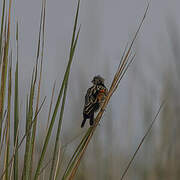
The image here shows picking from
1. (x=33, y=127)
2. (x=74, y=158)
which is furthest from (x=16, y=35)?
(x=74, y=158)

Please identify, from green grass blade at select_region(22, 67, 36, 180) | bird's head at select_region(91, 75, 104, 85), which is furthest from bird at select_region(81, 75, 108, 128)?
green grass blade at select_region(22, 67, 36, 180)

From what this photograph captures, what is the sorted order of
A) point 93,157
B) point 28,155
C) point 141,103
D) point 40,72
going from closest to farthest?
point 28,155 < point 40,72 < point 141,103 < point 93,157

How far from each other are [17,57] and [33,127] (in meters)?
0.26

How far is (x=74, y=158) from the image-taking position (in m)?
1.25

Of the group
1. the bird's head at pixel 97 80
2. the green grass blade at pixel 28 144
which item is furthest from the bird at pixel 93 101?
the green grass blade at pixel 28 144

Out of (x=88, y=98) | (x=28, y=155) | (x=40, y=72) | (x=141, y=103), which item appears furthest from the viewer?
(x=141, y=103)

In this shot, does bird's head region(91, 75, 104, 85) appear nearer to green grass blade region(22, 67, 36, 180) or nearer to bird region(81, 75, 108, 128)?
bird region(81, 75, 108, 128)

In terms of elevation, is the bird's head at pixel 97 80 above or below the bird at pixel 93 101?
above

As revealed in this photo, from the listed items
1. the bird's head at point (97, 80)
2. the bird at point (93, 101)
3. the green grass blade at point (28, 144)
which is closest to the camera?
the green grass blade at point (28, 144)

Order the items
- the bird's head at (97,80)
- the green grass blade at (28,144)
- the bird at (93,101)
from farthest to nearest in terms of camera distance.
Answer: the bird's head at (97,80)
the bird at (93,101)
the green grass blade at (28,144)

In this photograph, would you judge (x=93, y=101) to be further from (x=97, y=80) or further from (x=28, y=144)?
(x=28, y=144)

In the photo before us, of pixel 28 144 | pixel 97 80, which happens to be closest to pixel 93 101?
pixel 97 80

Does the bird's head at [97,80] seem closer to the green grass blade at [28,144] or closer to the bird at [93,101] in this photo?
the bird at [93,101]

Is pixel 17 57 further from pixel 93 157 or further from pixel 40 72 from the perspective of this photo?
pixel 93 157
